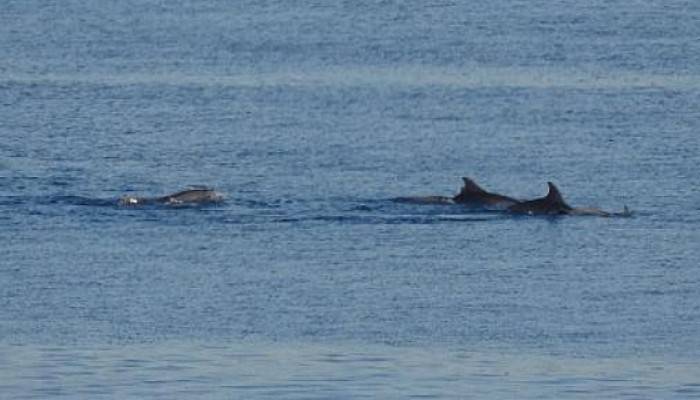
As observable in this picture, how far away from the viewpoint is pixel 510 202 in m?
27.2

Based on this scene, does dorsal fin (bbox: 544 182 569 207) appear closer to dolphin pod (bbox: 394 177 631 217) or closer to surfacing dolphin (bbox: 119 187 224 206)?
dolphin pod (bbox: 394 177 631 217)

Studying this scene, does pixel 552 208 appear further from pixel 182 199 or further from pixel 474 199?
pixel 182 199

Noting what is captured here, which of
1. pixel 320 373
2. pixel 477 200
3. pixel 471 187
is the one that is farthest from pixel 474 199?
pixel 320 373

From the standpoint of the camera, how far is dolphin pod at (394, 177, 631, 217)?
26.8 m

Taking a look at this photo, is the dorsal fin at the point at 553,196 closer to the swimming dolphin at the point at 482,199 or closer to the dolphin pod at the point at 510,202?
the dolphin pod at the point at 510,202

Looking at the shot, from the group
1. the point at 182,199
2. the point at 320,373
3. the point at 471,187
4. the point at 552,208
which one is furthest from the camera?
the point at 471,187

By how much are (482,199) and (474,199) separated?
81 millimetres

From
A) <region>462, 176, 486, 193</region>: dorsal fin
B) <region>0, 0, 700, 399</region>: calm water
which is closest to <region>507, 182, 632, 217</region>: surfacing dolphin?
<region>0, 0, 700, 399</region>: calm water

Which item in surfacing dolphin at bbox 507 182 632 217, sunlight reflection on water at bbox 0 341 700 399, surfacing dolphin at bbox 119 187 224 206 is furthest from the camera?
surfacing dolphin at bbox 119 187 224 206

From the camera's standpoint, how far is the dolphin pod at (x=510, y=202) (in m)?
26.8

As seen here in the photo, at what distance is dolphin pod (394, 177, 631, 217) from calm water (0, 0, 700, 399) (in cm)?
18

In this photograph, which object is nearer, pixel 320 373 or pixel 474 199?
pixel 320 373

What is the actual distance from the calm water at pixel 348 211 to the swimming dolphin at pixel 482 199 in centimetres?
20

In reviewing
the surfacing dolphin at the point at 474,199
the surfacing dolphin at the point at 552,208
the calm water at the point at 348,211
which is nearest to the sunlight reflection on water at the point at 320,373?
the calm water at the point at 348,211
